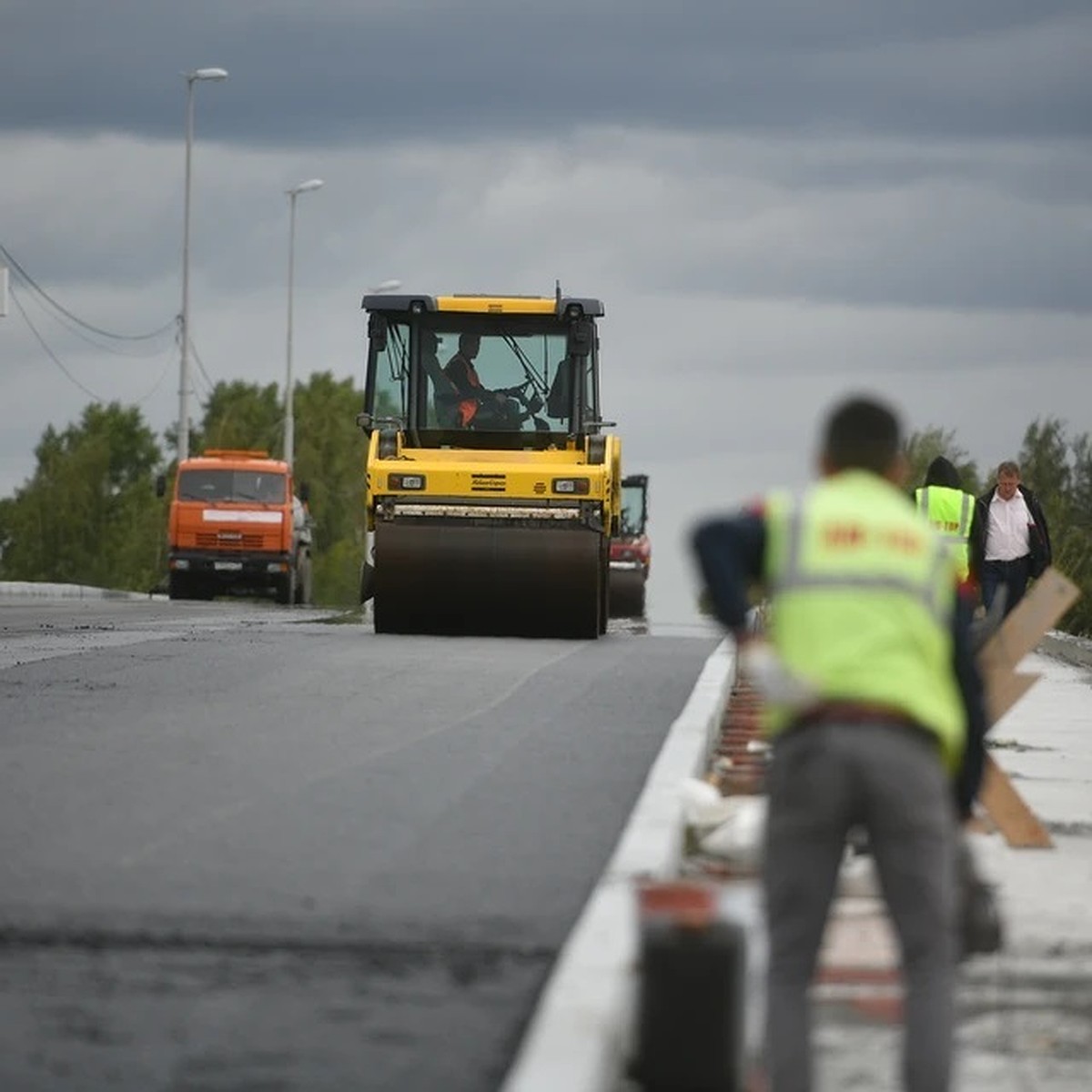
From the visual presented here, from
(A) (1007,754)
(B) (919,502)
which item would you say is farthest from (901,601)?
(B) (919,502)

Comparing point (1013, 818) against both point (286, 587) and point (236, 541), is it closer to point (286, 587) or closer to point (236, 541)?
point (236, 541)

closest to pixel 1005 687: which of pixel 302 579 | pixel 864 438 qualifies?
pixel 864 438

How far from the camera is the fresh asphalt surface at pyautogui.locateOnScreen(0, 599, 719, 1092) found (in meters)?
7.23

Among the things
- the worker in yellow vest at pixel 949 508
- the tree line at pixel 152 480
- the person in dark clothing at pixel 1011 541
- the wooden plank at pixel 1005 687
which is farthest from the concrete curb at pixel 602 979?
the tree line at pixel 152 480

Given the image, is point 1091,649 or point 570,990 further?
point 1091,649

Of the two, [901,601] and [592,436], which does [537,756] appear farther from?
[592,436]

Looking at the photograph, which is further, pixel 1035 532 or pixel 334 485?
pixel 334 485

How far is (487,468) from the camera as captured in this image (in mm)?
27547

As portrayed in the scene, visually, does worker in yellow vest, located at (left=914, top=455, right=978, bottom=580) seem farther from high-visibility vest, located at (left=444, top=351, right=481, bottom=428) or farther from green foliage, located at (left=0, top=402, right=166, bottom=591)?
green foliage, located at (left=0, top=402, right=166, bottom=591)

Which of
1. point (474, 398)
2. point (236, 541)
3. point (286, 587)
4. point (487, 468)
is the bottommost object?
point (286, 587)

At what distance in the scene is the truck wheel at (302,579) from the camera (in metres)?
56.4

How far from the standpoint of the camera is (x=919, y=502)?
18.0 m

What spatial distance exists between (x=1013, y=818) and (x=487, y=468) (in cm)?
1613

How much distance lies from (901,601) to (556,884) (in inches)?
157
